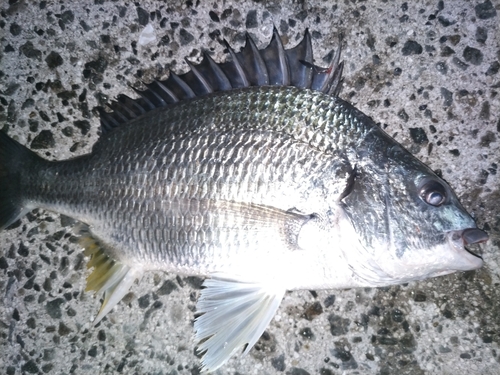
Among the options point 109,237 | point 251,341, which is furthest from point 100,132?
point 251,341

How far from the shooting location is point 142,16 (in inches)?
84.8

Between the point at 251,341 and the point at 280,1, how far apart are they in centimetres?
159

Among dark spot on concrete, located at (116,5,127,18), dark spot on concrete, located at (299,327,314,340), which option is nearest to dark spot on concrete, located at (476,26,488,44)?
dark spot on concrete, located at (299,327,314,340)

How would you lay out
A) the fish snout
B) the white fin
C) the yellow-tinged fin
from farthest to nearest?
the yellow-tinged fin → the white fin → the fish snout

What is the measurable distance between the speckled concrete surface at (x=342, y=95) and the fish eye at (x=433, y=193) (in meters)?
0.45

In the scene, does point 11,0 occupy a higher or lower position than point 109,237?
higher

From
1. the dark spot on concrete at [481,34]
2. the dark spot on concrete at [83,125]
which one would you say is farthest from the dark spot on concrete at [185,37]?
the dark spot on concrete at [481,34]

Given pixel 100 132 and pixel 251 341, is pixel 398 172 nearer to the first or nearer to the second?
pixel 251 341

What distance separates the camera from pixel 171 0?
2.14m

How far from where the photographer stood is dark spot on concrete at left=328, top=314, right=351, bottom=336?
2025mm

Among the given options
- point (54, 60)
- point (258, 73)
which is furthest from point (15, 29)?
point (258, 73)

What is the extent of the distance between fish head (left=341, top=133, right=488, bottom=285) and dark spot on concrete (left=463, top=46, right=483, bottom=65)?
749 millimetres

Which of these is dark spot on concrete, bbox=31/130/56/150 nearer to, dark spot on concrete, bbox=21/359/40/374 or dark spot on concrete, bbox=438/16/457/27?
dark spot on concrete, bbox=21/359/40/374

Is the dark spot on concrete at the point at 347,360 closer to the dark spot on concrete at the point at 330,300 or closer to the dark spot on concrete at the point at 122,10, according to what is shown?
the dark spot on concrete at the point at 330,300
